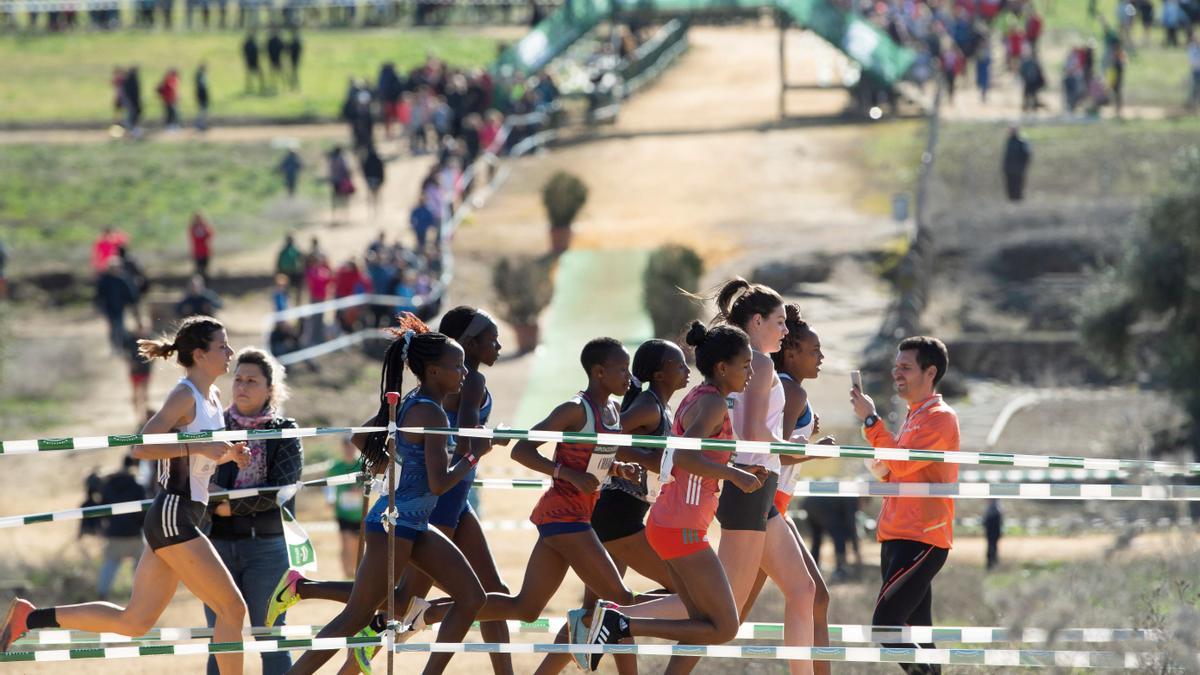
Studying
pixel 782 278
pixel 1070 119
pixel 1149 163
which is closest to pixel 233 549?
pixel 782 278

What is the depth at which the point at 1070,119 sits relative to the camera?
4025 centimetres

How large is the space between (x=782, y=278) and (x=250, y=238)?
1207 centimetres

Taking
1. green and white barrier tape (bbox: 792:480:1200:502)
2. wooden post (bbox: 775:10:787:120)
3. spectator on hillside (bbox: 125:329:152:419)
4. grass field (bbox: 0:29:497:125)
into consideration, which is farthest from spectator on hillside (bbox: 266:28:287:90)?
green and white barrier tape (bbox: 792:480:1200:502)

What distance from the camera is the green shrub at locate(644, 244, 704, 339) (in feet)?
82.3

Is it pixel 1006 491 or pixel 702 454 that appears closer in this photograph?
pixel 702 454

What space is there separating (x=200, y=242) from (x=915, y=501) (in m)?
24.5

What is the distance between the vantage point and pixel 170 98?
146 feet

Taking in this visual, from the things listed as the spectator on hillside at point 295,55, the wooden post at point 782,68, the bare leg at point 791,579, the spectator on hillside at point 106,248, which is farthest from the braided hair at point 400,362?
the spectator on hillside at point 295,55

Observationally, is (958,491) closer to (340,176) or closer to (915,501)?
(915,501)

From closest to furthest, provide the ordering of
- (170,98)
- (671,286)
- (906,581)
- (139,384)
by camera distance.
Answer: (906,581), (139,384), (671,286), (170,98)

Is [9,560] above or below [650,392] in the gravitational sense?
below

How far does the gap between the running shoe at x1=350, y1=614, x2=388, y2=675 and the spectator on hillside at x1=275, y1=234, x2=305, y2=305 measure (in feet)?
68.4

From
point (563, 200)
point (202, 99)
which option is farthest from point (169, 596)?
point (202, 99)

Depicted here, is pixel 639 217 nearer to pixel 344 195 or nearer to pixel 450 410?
pixel 344 195
